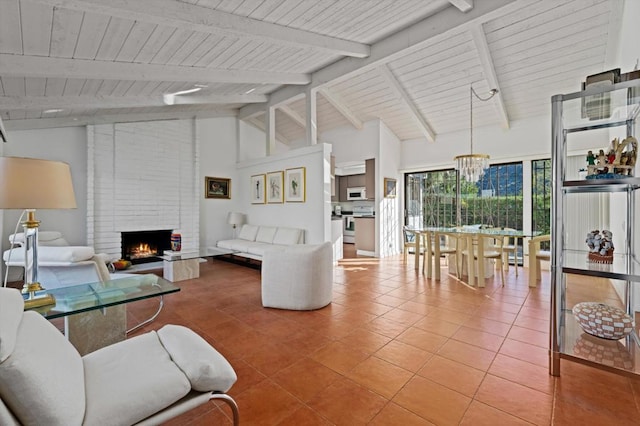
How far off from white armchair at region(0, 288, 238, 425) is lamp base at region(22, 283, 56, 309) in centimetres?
65

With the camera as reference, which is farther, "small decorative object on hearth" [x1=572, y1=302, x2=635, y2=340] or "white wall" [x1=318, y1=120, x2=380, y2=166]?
"white wall" [x1=318, y1=120, x2=380, y2=166]

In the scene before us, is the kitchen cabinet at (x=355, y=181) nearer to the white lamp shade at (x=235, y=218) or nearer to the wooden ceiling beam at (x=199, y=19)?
the white lamp shade at (x=235, y=218)

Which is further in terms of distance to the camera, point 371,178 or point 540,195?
point 371,178

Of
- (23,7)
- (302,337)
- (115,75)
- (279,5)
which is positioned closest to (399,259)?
(302,337)

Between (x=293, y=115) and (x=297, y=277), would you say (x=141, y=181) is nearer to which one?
(x=293, y=115)

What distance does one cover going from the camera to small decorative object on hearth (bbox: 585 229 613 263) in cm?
208

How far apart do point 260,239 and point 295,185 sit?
55.7 inches

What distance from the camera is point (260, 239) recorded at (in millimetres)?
6199

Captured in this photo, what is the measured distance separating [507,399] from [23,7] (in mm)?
4331

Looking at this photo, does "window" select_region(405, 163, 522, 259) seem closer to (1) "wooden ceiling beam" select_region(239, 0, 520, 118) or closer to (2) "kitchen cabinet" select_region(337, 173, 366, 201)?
(2) "kitchen cabinet" select_region(337, 173, 366, 201)

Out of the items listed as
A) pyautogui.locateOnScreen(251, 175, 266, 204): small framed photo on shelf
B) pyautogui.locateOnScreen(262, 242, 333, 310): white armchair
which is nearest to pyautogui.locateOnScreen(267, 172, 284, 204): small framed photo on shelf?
pyautogui.locateOnScreen(251, 175, 266, 204): small framed photo on shelf

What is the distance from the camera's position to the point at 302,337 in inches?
102

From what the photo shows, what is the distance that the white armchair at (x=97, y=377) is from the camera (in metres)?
0.89

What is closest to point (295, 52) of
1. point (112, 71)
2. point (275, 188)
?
point (112, 71)
